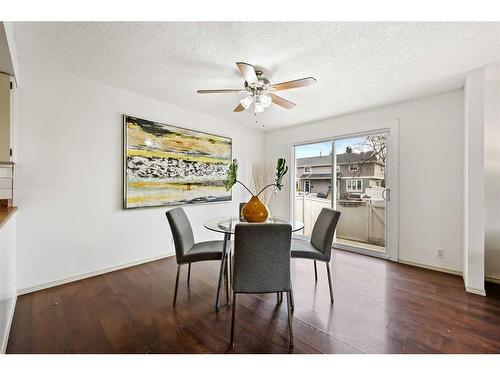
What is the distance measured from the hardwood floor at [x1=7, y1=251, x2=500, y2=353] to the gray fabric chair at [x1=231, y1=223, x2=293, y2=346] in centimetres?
28

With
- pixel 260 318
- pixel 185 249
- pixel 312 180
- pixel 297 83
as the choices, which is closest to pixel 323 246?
pixel 260 318

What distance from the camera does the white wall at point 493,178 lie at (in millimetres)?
2420

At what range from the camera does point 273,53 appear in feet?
6.13

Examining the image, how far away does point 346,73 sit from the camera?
2.21m

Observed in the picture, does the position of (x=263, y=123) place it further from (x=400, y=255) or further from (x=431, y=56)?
(x=400, y=255)

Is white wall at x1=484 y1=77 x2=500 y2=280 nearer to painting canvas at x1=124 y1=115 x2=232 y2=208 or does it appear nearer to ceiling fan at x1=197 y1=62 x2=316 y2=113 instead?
ceiling fan at x1=197 y1=62 x2=316 y2=113

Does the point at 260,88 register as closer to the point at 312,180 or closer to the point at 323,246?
the point at 323,246

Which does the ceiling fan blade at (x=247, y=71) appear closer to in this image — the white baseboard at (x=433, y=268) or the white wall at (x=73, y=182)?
the white wall at (x=73, y=182)

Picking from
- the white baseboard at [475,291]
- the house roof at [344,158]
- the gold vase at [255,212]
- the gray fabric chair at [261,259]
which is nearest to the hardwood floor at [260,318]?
the white baseboard at [475,291]

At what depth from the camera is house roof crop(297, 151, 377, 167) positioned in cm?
Answer: 336

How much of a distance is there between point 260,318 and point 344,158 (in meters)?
2.88
